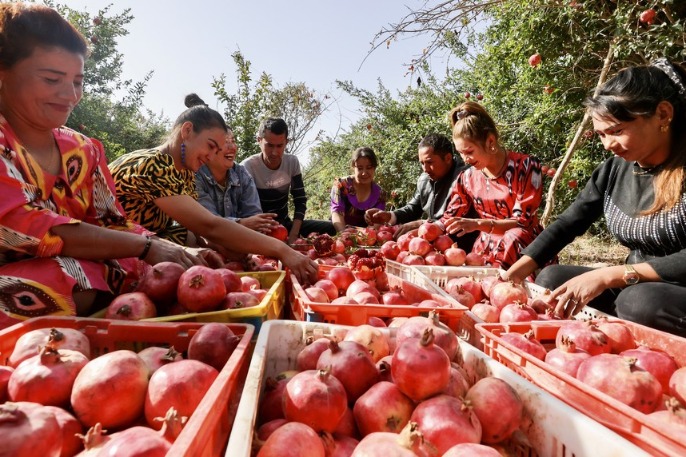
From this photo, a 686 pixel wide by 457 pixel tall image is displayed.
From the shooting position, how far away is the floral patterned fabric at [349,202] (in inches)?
240

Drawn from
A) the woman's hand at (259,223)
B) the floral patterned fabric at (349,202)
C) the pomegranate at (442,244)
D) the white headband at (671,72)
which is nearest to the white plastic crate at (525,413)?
the woman's hand at (259,223)

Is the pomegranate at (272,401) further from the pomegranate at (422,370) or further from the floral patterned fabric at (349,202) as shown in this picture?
the floral patterned fabric at (349,202)

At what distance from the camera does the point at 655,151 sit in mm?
2264

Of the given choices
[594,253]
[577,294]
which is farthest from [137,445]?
[594,253]

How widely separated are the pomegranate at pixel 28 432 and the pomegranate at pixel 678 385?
1.64 metres

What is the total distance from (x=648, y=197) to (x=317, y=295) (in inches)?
77.7

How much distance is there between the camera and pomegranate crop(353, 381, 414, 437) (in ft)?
3.45

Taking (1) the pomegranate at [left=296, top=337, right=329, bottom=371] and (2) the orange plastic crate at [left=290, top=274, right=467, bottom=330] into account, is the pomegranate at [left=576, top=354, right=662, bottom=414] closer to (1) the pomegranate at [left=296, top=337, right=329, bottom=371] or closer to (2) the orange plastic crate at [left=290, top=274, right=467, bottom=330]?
(2) the orange plastic crate at [left=290, top=274, right=467, bottom=330]

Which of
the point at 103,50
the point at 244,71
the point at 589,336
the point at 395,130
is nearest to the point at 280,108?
the point at 244,71

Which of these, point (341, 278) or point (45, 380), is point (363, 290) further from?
point (45, 380)

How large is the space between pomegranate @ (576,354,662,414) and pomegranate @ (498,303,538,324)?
638 mm

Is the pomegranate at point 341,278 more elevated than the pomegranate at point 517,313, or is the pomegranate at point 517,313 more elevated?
the pomegranate at point 341,278

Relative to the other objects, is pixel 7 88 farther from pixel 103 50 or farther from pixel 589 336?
pixel 103 50

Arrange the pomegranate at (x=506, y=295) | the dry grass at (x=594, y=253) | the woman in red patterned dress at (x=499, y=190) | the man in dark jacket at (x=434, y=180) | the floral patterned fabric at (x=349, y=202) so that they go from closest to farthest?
1. the pomegranate at (x=506, y=295)
2. the woman in red patterned dress at (x=499, y=190)
3. the man in dark jacket at (x=434, y=180)
4. the floral patterned fabric at (x=349, y=202)
5. the dry grass at (x=594, y=253)
